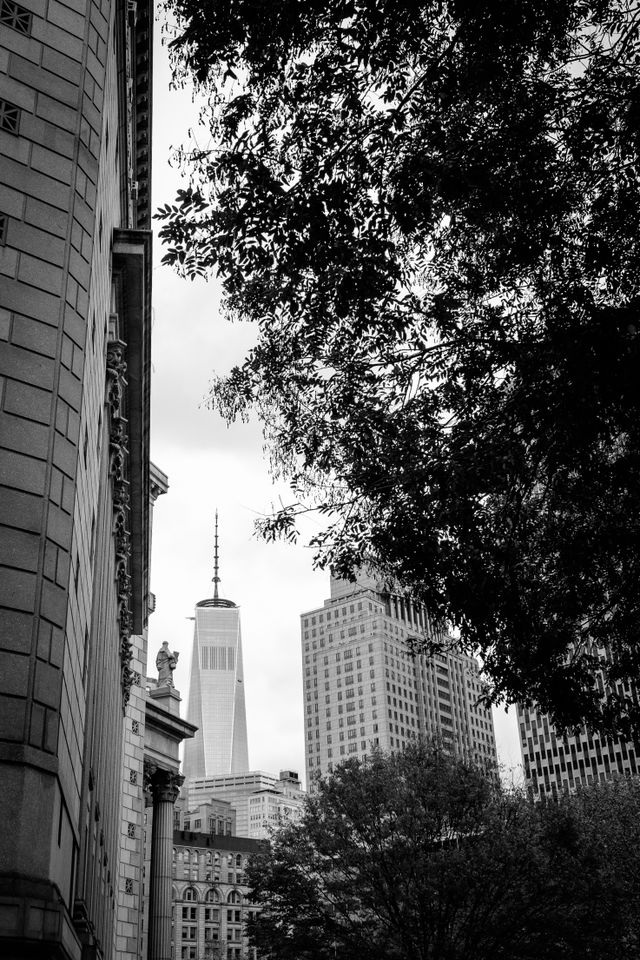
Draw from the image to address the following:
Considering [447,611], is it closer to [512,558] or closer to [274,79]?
[512,558]

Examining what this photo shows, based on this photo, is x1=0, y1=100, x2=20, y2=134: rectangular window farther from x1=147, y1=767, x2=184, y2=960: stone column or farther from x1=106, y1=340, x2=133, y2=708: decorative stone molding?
x1=147, y1=767, x2=184, y2=960: stone column

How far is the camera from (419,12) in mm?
13055

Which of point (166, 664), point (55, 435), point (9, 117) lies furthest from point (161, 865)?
point (9, 117)

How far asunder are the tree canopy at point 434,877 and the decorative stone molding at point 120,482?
12184mm

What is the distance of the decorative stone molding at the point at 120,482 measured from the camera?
31.0 meters

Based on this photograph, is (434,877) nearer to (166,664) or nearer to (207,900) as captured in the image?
(166,664)

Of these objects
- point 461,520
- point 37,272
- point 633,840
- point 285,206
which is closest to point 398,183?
point 285,206

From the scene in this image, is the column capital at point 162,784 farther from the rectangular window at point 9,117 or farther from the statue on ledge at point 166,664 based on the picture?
the rectangular window at point 9,117

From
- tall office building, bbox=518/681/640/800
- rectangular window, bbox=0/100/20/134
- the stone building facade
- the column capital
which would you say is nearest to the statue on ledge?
the column capital

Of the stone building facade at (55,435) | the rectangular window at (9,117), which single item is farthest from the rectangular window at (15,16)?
the rectangular window at (9,117)

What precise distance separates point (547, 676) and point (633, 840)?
32.4 m

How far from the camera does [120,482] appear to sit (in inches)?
1416

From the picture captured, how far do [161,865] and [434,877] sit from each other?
28.1 meters

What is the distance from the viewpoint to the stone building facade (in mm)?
16188
